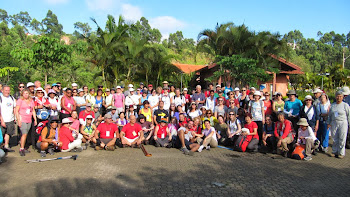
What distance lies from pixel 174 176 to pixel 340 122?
5104mm

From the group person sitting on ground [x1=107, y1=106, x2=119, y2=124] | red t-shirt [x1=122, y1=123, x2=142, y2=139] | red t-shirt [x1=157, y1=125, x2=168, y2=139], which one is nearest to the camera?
red t-shirt [x1=122, y1=123, x2=142, y2=139]

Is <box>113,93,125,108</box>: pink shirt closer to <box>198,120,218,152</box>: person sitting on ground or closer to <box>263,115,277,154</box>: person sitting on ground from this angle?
<box>198,120,218,152</box>: person sitting on ground

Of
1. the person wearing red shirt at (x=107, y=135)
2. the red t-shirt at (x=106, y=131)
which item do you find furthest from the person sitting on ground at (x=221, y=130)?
the red t-shirt at (x=106, y=131)

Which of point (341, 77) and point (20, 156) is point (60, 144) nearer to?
point (20, 156)

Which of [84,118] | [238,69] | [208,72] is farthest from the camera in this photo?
[208,72]

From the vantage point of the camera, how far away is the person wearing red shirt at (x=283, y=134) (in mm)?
7965

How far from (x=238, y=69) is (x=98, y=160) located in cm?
1039

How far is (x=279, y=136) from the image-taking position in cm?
831

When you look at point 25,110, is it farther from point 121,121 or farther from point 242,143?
point 242,143

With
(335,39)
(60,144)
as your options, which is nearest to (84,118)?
(60,144)

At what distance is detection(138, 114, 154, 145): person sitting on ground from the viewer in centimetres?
955

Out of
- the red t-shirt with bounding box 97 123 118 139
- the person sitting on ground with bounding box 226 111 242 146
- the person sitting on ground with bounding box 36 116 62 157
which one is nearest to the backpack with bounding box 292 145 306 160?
the person sitting on ground with bounding box 226 111 242 146

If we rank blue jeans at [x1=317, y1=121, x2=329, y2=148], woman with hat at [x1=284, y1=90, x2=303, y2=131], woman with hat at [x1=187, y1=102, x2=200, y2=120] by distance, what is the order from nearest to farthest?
blue jeans at [x1=317, y1=121, x2=329, y2=148]
woman with hat at [x1=284, y1=90, x2=303, y2=131]
woman with hat at [x1=187, y1=102, x2=200, y2=120]

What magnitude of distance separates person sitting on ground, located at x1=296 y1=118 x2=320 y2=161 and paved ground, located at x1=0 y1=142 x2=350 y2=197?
0.29 meters
